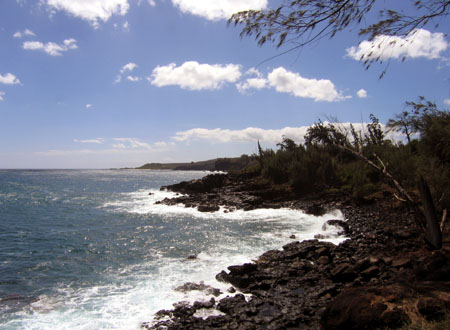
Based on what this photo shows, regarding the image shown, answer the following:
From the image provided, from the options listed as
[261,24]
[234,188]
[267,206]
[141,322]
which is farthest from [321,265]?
[234,188]

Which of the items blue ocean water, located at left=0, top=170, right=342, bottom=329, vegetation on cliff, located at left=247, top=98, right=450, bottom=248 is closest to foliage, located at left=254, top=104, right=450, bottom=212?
vegetation on cliff, located at left=247, top=98, right=450, bottom=248

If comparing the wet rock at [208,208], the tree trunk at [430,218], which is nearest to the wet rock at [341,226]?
the tree trunk at [430,218]

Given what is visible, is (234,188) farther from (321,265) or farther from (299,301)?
(299,301)

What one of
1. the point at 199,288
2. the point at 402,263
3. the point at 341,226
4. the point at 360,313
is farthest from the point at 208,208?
the point at 360,313

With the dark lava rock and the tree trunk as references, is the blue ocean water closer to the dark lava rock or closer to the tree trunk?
the dark lava rock

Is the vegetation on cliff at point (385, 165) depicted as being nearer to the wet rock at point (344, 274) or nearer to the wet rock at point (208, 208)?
the wet rock at point (344, 274)

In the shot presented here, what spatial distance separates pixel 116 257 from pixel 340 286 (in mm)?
9644

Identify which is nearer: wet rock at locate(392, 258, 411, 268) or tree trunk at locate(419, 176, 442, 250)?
tree trunk at locate(419, 176, 442, 250)

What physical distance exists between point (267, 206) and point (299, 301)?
17.6 meters

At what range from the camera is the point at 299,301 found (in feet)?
26.9

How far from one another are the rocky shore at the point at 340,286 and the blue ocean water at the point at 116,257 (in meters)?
0.99

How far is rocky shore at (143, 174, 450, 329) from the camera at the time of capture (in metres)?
5.57

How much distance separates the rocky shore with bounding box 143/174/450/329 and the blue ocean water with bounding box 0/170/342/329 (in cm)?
99

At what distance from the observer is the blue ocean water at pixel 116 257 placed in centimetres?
850
